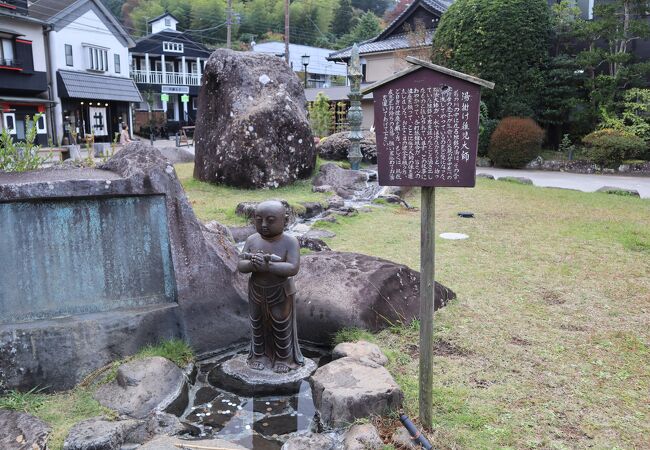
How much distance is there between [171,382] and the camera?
Answer: 14.2 ft

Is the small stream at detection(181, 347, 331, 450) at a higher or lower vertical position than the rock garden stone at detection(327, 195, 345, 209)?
lower

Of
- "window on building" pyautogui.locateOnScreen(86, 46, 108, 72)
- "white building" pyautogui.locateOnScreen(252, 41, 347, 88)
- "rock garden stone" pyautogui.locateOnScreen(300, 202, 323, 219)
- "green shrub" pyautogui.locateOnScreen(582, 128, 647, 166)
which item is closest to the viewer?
"rock garden stone" pyautogui.locateOnScreen(300, 202, 323, 219)

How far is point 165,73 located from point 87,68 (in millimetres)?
10259

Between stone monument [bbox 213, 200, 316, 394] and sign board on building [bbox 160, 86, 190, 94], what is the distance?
40541mm

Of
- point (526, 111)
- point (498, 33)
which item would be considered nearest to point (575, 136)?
point (526, 111)

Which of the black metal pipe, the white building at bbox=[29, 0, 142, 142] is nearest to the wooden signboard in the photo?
the black metal pipe

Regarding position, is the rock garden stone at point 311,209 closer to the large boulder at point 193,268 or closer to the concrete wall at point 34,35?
the large boulder at point 193,268

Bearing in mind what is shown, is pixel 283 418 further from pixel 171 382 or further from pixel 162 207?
pixel 162 207

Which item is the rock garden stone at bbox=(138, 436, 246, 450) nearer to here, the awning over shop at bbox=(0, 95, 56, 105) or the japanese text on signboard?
the japanese text on signboard

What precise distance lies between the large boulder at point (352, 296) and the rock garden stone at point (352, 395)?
1.19 m

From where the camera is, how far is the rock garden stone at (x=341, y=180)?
1420 cm

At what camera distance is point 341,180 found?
14805mm

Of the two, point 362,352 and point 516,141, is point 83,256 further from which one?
point 516,141

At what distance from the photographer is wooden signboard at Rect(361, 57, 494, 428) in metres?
3.42
